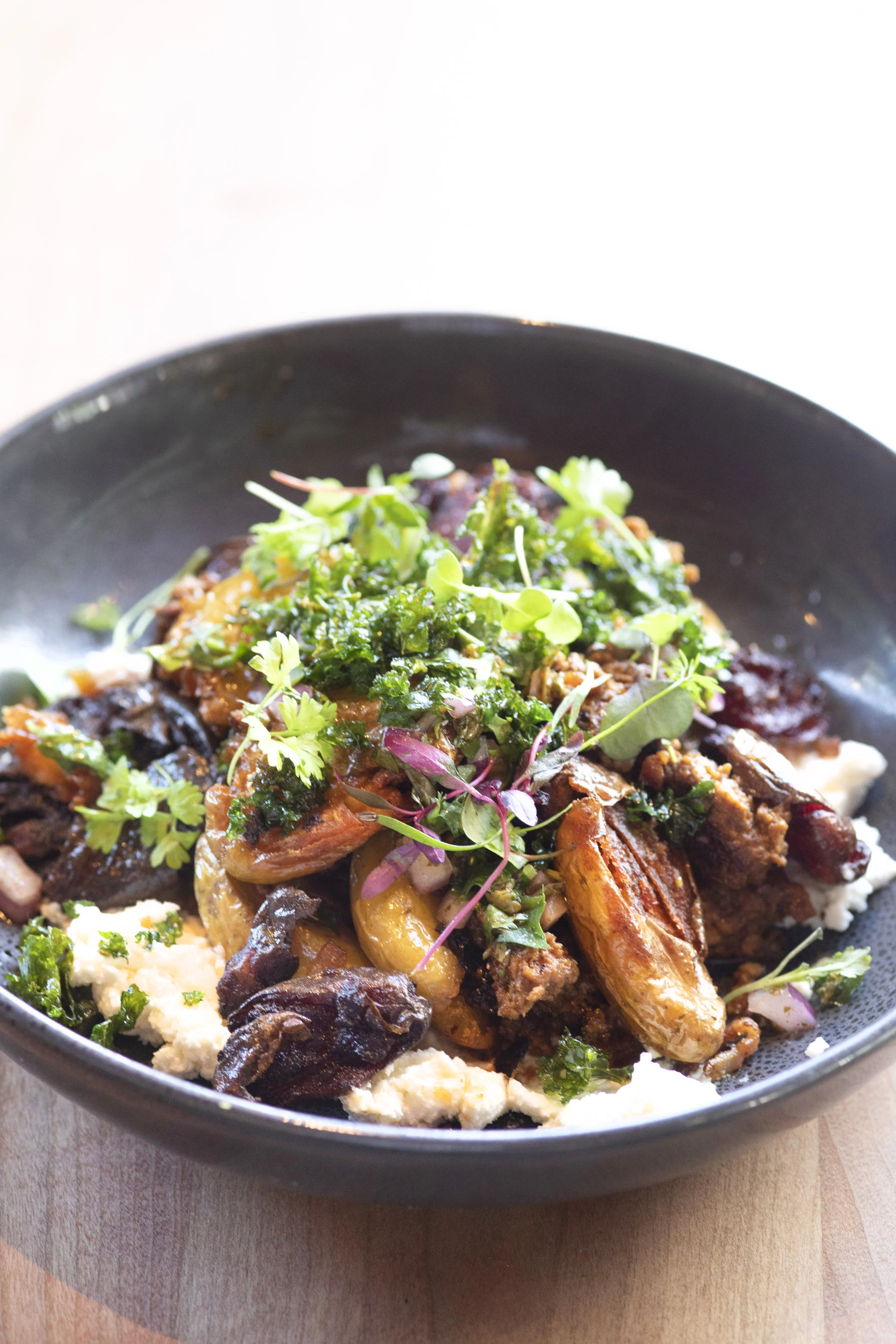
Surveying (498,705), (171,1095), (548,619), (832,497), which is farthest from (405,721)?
(832,497)

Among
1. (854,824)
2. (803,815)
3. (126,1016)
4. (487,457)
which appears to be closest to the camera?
(126,1016)

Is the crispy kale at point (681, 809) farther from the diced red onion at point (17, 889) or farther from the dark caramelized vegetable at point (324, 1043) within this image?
the diced red onion at point (17, 889)

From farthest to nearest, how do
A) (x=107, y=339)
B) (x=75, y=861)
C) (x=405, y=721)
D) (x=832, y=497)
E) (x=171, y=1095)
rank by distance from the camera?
(x=107, y=339)
(x=832, y=497)
(x=75, y=861)
(x=405, y=721)
(x=171, y=1095)

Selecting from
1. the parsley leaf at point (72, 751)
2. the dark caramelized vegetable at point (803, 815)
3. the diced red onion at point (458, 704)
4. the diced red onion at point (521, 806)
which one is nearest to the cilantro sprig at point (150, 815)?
the parsley leaf at point (72, 751)

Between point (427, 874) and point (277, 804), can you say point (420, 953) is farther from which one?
point (277, 804)

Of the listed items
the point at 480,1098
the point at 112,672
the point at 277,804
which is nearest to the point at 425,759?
the point at 277,804

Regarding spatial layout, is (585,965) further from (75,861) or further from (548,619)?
(75,861)
